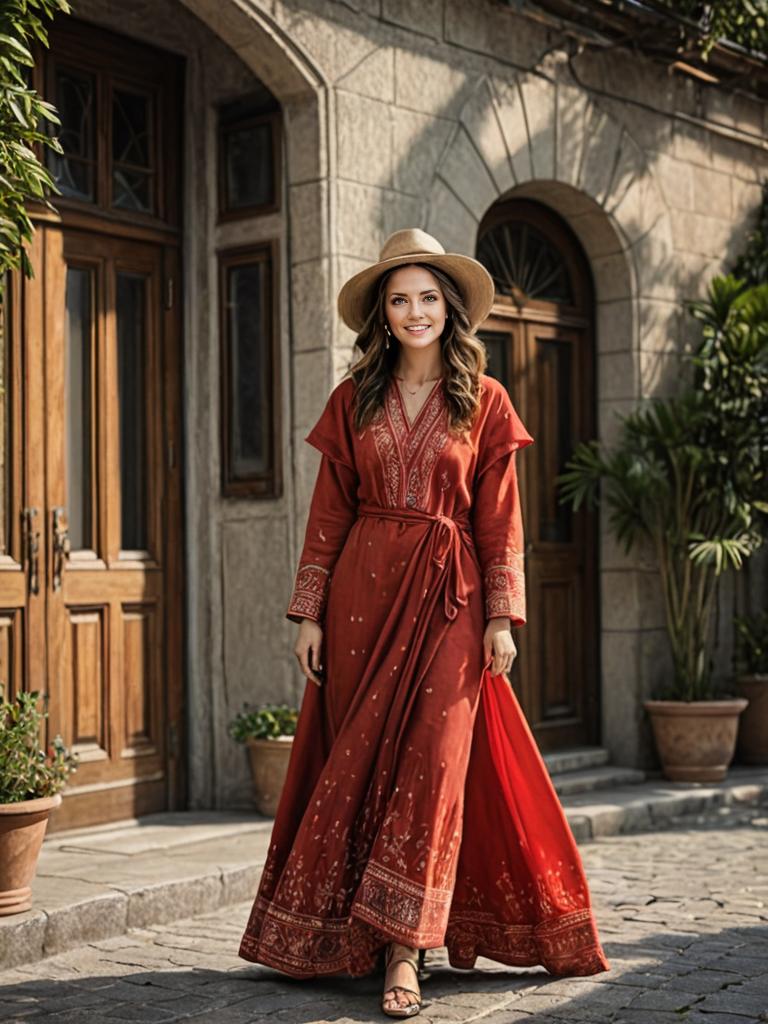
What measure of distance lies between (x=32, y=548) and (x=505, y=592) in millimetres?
2699

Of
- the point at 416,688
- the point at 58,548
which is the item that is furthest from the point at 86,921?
the point at 58,548

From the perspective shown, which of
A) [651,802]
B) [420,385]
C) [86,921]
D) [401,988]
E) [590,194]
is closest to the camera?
[401,988]

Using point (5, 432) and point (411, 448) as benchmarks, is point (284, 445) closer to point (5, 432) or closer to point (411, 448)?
point (5, 432)

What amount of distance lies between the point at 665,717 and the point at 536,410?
1807mm

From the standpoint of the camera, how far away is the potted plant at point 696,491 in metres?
8.52

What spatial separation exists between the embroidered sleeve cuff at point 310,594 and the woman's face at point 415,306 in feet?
2.34

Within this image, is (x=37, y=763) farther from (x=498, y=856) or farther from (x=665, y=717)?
(x=665, y=717)

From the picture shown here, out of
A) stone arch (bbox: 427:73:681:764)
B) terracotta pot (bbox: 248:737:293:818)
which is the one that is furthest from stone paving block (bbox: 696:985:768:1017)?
stone arch (bbox: 427:73:681:764)

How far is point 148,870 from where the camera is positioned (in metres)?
5.76

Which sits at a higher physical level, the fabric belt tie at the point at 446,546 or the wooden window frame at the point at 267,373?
the wooden window frame at the point at 267,373

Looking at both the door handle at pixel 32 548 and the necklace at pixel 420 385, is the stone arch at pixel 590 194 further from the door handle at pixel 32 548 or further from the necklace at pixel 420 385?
the necklace at pixel 420 385

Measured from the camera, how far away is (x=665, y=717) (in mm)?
8602

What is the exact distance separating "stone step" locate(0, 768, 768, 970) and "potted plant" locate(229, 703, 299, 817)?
0.12 m

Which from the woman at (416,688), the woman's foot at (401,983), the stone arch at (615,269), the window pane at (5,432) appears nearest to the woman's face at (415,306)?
the woman at (416,688)
